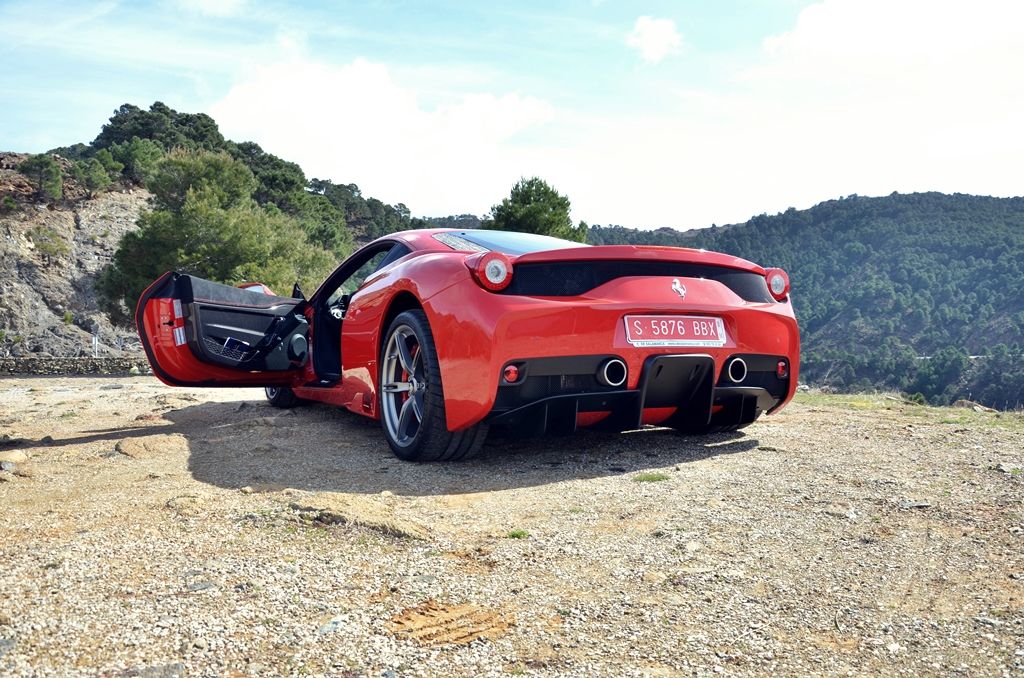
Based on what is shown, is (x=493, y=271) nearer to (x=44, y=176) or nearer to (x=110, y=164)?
(x=44, y=176)

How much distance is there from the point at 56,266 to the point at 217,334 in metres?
42.1

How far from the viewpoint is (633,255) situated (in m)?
4.02

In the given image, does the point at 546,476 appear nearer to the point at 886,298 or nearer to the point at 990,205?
the point at 886,298

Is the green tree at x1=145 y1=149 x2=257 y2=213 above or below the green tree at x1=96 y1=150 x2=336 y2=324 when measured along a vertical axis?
above

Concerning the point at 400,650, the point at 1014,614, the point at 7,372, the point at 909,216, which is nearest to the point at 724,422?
the point at 1014,614

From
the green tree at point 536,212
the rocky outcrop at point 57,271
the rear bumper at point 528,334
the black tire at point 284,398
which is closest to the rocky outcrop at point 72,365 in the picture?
the black tire at point 284,398

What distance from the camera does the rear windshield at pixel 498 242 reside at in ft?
14.2

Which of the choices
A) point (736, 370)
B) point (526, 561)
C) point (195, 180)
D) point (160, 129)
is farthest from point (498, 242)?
point (160, 129)

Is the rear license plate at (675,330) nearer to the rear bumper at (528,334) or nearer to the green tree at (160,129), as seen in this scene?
the rear bumper at (528,334)

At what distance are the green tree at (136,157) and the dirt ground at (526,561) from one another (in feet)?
166

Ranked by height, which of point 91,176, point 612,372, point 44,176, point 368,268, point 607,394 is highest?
point 91,176

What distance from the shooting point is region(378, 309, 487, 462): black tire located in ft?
13.3

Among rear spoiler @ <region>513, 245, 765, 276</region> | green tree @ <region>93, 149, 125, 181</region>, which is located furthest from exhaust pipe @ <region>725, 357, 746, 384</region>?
green tree @ <region>93, 149, 125, 181</region>

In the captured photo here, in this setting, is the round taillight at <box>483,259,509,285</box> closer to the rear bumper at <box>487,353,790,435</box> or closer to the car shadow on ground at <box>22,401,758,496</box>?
the rear bumper at <box>487,353,790,435</box>
